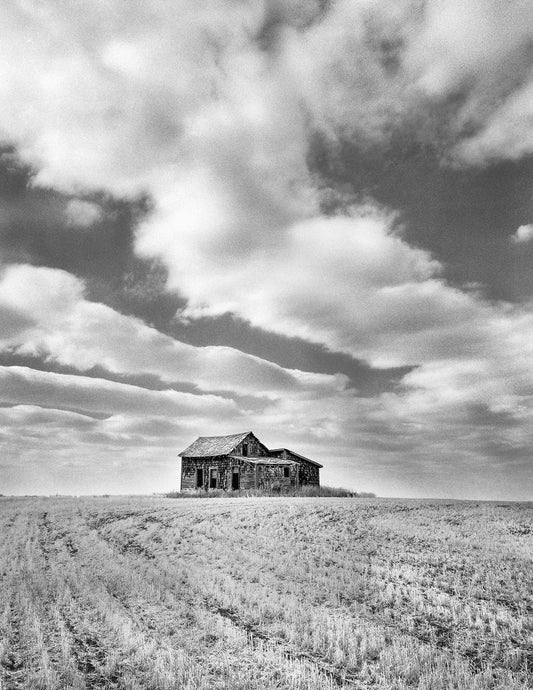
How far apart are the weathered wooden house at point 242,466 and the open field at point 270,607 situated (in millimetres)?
30411

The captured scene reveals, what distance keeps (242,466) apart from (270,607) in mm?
43084

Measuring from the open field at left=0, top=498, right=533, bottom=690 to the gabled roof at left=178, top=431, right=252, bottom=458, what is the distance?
3252cm

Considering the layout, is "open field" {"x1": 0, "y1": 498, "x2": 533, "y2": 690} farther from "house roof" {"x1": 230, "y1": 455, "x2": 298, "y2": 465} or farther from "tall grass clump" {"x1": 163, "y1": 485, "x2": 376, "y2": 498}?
"house roof" {"x1": 230, "y1": 455, "x2": 298, "y2": 465}

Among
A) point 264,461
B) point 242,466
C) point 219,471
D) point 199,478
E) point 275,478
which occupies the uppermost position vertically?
point 264,461

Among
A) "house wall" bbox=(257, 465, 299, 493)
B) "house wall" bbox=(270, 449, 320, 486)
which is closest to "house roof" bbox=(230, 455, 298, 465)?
"house wall" bbox=(257, 465, 299, 493)

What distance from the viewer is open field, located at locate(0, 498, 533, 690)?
7930 mm

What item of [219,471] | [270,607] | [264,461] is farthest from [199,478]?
[270,607]

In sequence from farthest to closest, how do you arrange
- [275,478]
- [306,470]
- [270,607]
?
[306,470] → [275,478] → [270,607]

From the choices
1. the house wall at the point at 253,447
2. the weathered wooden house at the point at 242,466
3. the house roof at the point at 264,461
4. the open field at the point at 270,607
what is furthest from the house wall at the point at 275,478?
the open field at the point at 270,607

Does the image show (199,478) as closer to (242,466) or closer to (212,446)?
(212,446)

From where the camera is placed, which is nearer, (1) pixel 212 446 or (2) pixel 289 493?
(2) pixel 289 493

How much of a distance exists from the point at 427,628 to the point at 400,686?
350cm

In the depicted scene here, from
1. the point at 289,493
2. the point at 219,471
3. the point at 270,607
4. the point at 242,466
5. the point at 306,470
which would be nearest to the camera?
the point at 270,607

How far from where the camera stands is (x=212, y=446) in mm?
58688
